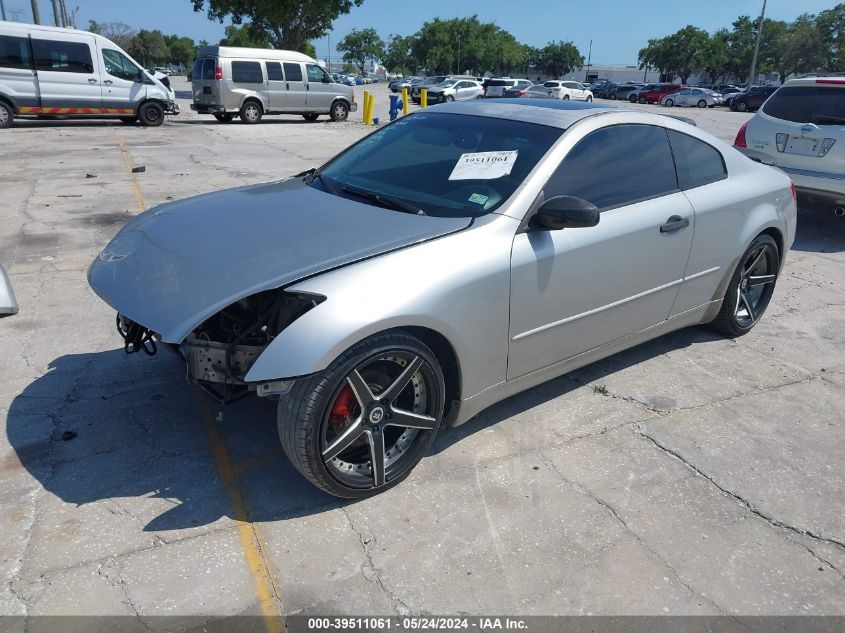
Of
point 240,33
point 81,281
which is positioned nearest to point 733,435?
point 81,281

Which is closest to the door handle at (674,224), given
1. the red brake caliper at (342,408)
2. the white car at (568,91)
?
the red brake caliper at (342,408)

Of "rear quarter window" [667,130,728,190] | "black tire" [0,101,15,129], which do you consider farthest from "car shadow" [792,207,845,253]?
"black tire" [0,101,15,129]

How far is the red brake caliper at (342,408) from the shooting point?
9.03 ft

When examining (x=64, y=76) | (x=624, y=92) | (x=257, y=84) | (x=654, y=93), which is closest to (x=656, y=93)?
(x=654, y=93)

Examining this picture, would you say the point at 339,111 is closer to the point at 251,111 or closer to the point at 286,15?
the point at 251,111

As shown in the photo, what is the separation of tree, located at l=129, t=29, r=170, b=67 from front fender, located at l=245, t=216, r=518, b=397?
4170 inches

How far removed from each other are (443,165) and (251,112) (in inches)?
741

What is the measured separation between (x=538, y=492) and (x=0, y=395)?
301 centimetres

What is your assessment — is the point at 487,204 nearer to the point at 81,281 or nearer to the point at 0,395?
the point at 0,395

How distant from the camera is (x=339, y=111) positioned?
22.5 m

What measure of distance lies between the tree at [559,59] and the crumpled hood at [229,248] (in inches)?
4520

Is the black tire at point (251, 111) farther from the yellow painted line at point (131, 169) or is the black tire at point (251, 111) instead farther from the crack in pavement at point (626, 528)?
the crack in pavement at point (626, 528)

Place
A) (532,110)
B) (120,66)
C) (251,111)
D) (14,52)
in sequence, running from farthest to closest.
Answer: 1. (251,111)
2. (120,66)
3. (14,52)
4. (532,110)

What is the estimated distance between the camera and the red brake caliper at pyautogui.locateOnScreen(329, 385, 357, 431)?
2.75 m
